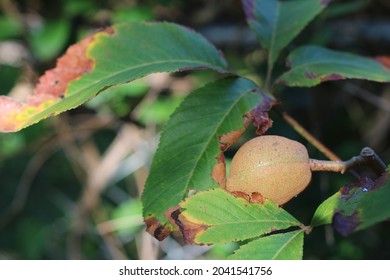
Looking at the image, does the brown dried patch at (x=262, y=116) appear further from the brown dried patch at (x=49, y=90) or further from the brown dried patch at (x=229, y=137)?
the brown dried patch at (x=49, y=90)

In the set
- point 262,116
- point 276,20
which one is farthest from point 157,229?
point 276,20

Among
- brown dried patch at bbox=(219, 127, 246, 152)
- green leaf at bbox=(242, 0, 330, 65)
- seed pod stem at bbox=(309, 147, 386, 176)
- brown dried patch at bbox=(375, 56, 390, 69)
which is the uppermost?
green leaf at bbox=(242, 0, 330, 65)

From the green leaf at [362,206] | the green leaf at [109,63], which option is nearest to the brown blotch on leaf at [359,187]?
the green leaf at [362,206]

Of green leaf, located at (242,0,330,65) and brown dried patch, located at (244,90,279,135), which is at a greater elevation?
green leaf, located at (242,0,330,65)

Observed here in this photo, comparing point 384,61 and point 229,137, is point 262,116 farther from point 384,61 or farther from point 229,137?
point 384,61

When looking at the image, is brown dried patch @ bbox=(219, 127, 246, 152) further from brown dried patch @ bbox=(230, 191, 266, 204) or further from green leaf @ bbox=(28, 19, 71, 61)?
green leaf @ bbox=(28, 19, 71, 61)

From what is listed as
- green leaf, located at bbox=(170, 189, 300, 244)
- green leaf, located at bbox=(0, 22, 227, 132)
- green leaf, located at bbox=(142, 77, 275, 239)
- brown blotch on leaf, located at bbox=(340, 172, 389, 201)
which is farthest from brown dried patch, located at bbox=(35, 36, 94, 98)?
brown blotch on leaf, located at bbox=(340, 172, 389, 201)

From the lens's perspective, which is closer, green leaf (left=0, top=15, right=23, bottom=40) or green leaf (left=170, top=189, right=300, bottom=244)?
green leaf (left=170, top=189, right=300, bottom=244)

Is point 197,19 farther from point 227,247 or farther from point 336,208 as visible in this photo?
point 336,208
